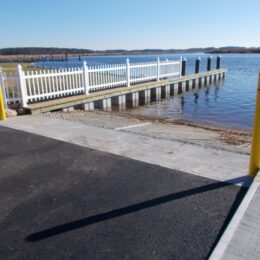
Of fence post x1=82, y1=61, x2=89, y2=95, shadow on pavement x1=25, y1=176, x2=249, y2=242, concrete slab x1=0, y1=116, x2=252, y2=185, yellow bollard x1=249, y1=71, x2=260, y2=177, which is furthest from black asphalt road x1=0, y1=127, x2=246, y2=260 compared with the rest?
fence post x1=82, y1=61, x2=89, y2=95

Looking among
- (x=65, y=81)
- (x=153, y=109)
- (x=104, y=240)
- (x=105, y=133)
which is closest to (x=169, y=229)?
(x=104, y=240)

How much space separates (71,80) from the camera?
39.5 ft

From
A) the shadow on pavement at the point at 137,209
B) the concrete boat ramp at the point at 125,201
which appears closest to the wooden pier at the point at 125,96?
the concrete boat ramp at the point at 125,201

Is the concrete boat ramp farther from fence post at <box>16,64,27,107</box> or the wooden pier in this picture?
the wooden pier

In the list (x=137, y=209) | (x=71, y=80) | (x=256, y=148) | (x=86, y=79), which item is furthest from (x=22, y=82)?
(x=256, y=148)

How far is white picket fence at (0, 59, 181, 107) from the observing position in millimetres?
9790

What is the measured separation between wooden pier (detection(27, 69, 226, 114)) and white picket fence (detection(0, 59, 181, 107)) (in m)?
0.34

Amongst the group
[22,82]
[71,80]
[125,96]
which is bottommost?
[125,96]

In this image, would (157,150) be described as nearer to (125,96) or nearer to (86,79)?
(86,79)

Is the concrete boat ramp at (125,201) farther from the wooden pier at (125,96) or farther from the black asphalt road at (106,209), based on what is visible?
the wooden pier at (125,96)

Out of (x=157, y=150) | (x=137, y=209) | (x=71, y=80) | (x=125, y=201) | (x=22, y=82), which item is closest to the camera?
(x=137, y=209)

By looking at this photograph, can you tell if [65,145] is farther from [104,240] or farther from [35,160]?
[104,240]

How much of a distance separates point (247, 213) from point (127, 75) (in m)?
12.5

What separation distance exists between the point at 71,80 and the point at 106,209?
369 inches
